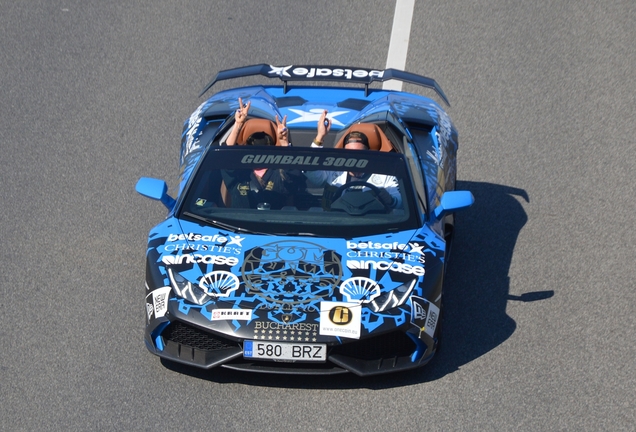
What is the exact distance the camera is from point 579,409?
643 cm

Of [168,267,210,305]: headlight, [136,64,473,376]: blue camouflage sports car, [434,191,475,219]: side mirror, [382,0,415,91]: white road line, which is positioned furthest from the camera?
[382,0,415,91]: white road line

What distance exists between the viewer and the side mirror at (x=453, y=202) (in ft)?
24.0

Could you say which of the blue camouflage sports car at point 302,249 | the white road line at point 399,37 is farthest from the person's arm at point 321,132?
the white road line at point 399,37

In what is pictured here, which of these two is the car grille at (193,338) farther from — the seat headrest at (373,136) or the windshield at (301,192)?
the seat headrest at (373,136)

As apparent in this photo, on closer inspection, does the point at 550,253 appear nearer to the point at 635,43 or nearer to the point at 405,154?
the point at 405,154

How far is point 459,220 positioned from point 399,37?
389cm

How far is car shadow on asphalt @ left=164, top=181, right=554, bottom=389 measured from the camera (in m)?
6.66

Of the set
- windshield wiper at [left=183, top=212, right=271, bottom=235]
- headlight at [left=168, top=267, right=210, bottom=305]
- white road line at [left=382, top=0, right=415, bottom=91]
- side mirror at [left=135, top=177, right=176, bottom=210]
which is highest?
white road line at [left=382, top=0, right=415, bottom=91]

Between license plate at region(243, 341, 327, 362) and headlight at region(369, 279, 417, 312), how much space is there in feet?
1.40

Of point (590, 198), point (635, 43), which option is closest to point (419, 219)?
point (590, 198)

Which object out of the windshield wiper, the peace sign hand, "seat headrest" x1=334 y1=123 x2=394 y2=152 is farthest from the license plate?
the peace sign hand

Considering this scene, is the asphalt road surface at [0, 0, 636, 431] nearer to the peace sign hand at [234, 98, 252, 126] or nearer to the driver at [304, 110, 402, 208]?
the driver at [304, 110, 402, 208]

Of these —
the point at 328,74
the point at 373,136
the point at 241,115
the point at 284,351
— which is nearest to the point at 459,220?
the point at 373,136

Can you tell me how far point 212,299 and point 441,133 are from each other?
126 inches
